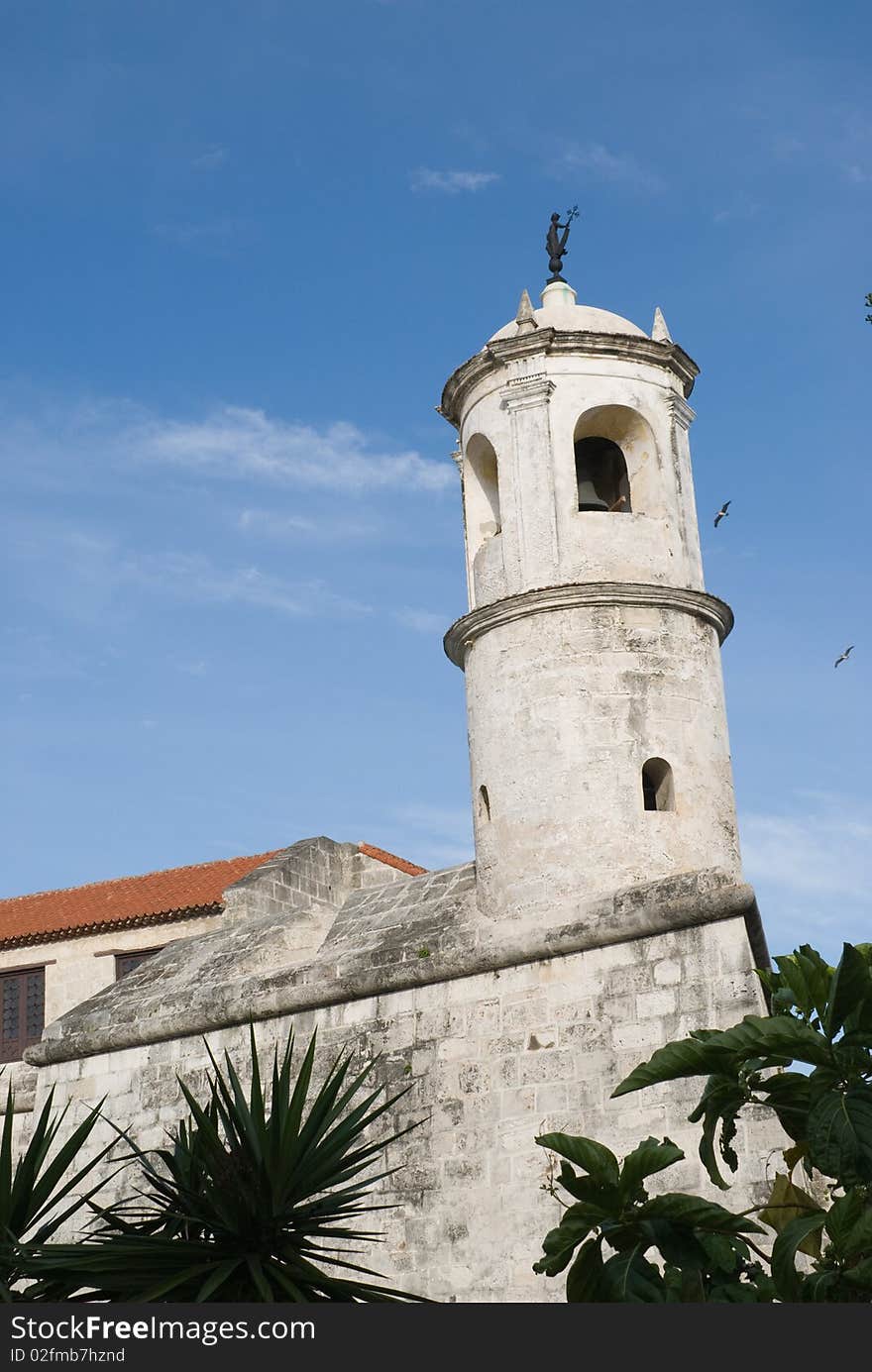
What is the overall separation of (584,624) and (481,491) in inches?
86.4

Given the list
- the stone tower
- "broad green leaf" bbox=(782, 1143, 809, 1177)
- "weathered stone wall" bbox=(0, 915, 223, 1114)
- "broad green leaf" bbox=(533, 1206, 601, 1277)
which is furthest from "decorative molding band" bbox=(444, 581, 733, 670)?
"weathered stone wall" bbox=(0, 915, 223, 1114)

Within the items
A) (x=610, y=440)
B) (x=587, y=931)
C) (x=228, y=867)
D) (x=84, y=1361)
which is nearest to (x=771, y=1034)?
(x=84, y=1361)

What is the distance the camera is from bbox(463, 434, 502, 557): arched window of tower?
48.4ft

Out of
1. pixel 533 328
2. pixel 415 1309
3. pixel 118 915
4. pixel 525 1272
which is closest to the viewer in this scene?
pixel 415 1309

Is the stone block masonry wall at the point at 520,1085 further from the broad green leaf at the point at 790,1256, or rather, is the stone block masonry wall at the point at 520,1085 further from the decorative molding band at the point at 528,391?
the decorative molding band at the point at 528,391

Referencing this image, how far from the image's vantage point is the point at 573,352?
46.6 feet

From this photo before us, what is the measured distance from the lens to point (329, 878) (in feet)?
59.7

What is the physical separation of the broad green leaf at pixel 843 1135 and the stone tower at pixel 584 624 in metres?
4.95

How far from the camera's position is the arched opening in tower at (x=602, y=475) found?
48.0 ft

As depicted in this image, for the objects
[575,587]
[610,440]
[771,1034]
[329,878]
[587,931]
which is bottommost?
[771,1034]

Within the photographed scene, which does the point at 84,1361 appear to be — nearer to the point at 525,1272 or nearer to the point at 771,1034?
the point at 771,1034

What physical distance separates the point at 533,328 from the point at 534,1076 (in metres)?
6.44

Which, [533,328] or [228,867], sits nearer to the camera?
[533,328]

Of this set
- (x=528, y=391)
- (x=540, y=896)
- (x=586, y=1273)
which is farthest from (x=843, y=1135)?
(x=528, y=391)
